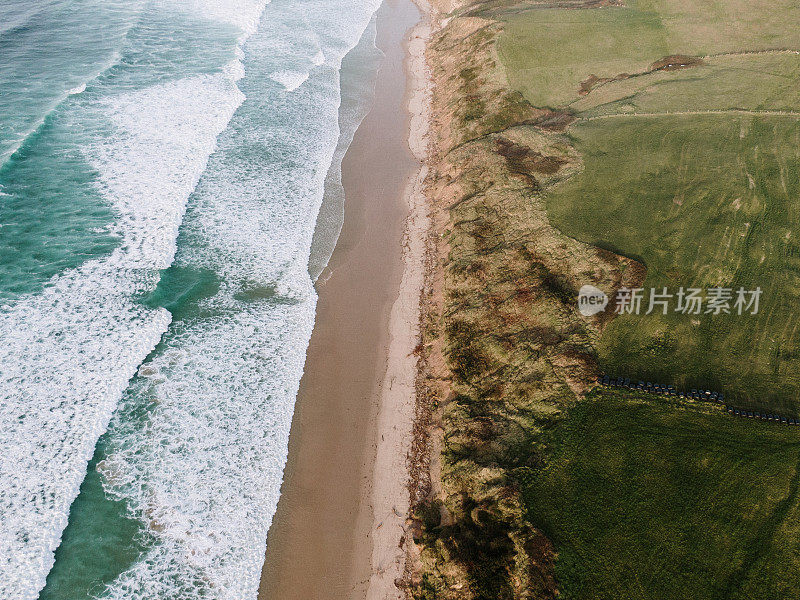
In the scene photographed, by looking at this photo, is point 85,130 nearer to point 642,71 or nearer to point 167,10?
point 167,10

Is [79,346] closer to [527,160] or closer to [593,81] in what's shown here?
[527,160]

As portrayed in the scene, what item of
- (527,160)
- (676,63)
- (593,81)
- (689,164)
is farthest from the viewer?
(676,63)

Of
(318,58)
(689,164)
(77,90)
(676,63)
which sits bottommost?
(689,164)

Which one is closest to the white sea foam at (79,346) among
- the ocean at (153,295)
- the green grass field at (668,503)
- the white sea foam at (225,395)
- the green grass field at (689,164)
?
the ocean at (153,295)

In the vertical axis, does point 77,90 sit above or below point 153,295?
above

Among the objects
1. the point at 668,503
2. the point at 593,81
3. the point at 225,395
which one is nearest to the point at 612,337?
the point at 668,503

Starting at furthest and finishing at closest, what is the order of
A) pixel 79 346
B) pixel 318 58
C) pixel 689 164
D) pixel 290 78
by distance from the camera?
pixel 318 58 < pixel 290 78 < pixel 689 164 < pixel 79 346

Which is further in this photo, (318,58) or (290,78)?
(318,58)

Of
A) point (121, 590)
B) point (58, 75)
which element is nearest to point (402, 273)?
point (121, 590)
